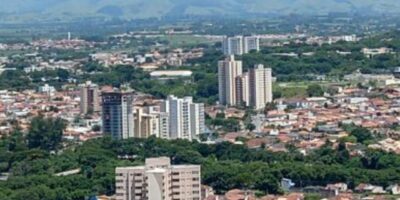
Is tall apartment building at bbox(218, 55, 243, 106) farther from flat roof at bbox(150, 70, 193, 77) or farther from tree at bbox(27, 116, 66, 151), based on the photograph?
tree at bbox(27, 116, 66, 151)

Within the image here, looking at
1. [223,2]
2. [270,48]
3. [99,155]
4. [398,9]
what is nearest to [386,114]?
[99,155]

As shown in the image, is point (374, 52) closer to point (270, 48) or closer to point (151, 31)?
point (270, 48)

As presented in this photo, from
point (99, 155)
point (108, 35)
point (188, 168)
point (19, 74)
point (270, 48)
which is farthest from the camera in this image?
point (108, 35)

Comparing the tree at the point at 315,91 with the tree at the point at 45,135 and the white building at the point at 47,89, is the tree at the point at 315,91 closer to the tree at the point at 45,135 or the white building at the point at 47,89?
the white building at the point at 47,89

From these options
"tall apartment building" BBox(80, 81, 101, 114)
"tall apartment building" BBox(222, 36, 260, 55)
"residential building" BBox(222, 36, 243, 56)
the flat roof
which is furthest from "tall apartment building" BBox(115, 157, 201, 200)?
"residential building" BBox(222, 36, 243, 56)

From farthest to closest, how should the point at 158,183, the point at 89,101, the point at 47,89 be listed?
the point at 47,89
the point at 89,101
the point at 158,183

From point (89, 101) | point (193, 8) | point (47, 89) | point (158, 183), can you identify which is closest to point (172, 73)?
point (47, 89)

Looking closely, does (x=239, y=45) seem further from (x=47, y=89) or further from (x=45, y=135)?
(x=45, y=135)
